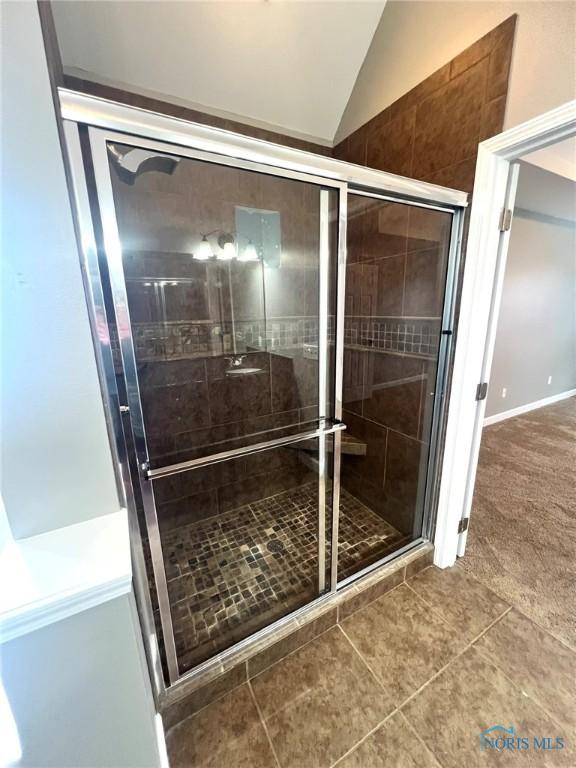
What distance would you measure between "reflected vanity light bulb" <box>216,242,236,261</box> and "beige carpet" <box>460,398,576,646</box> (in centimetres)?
230

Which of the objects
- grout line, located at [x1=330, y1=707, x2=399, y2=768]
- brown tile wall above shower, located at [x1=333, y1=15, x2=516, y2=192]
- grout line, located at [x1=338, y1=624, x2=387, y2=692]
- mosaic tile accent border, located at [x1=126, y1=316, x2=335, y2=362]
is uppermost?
brown tile wall above shower, located at [x1=333, y1=15, x2=516, y2=192]

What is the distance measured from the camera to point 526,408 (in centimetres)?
409

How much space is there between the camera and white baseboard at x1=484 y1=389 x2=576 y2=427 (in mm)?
3766

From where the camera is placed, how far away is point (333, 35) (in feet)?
5.37

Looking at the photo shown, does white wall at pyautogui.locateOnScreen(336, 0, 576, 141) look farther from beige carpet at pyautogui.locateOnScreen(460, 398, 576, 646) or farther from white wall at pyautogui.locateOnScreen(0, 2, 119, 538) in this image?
beige carpet at pyautogui.locateOnScreen(460, 398, 576, 646)

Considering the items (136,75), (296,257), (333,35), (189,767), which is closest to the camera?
(189,767)

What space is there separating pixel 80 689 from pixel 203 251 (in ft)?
6.26

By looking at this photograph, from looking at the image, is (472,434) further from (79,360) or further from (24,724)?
(24,724)

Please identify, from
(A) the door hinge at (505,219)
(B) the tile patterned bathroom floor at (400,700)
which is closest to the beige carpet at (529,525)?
(B) the tile patterned bathroom floor at (400,700)

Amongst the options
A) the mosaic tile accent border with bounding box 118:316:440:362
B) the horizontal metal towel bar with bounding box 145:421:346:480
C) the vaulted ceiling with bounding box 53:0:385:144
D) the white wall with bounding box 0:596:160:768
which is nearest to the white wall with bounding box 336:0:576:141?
the vaulted ceiling with bounding box 53:0:385:144

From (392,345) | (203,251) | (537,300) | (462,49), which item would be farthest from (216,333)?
(537,300)

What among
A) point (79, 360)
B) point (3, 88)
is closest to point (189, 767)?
point (79, 360)

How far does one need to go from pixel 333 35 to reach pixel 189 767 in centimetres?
321

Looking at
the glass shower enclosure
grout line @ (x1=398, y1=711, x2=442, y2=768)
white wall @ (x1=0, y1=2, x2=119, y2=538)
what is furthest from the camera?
the glass shower enclosure
